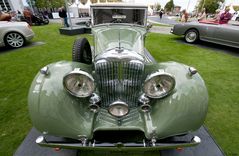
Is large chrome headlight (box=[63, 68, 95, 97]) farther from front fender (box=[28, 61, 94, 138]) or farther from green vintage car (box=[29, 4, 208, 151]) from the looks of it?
front fender (box=[28, 61, 94, 138])

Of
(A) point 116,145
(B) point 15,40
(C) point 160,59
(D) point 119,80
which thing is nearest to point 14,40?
(B) point 15,40

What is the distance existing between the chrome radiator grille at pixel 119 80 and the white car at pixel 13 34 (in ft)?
21.3

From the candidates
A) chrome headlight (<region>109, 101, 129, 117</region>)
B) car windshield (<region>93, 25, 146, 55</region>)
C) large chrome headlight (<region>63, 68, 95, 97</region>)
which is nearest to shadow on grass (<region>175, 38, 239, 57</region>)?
car windshield (<region>93, 25, 146, 55</region>)

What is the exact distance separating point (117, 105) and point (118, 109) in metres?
0.07

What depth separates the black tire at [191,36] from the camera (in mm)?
7711

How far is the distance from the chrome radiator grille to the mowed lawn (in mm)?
1790

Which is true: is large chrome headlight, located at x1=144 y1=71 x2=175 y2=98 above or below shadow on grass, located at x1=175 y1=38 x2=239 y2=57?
above

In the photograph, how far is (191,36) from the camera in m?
7.88

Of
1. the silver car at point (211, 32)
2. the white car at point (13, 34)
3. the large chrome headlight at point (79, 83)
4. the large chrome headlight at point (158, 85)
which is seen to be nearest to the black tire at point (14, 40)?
the white car at point (13, 34)

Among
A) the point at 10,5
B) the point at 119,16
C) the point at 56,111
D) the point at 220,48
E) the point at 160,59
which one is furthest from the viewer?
the point at 10,5

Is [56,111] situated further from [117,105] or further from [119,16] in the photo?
[119,16]

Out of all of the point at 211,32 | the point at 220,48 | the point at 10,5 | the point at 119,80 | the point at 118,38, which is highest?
the point at 10,5

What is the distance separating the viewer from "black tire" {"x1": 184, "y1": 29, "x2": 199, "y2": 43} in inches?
304

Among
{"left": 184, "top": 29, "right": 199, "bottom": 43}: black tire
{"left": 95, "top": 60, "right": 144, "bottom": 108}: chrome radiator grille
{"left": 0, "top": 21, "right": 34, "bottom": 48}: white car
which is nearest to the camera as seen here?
{"left": 95, "top": 60, "right": 144, "bottom": 108}: chrome radiator grille
